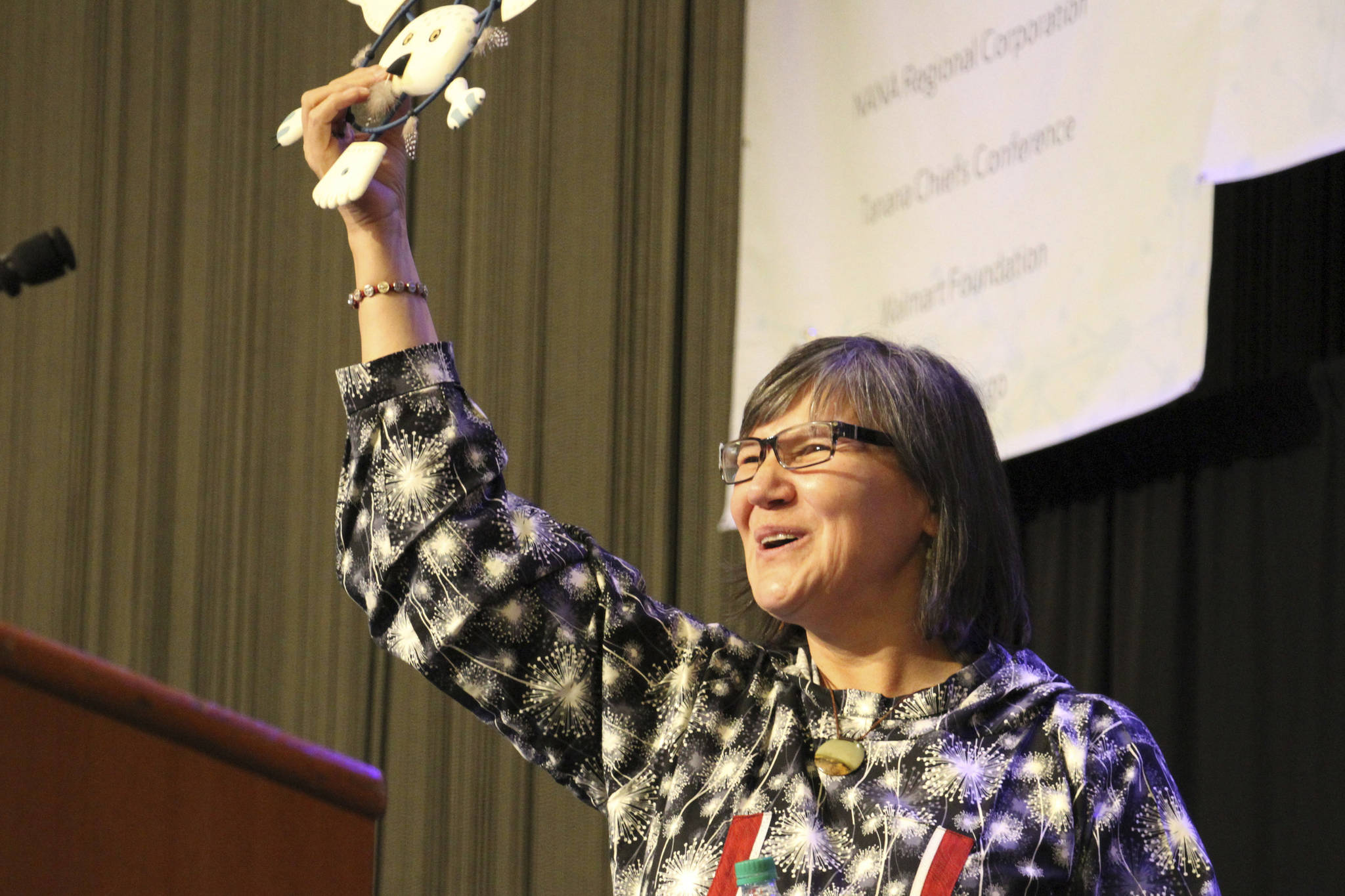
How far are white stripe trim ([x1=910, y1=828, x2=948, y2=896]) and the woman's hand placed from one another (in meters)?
0.79

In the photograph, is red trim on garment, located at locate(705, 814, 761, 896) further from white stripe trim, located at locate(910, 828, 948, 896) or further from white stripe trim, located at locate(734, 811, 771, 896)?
white stripe trim, located at locate(910, 828, 948, 896)

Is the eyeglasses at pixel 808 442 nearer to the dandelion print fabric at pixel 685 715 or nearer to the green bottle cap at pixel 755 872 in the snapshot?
the dandelion print fabric at pixel 685 715

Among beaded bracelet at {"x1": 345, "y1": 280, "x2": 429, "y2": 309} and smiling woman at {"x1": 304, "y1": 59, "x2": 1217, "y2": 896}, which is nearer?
smiling woman at {"x1": 304, "y1": 59, "x2": 1217, "y2": 896}

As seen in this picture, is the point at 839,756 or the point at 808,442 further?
the point at 808,442

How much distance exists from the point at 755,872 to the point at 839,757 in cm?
16

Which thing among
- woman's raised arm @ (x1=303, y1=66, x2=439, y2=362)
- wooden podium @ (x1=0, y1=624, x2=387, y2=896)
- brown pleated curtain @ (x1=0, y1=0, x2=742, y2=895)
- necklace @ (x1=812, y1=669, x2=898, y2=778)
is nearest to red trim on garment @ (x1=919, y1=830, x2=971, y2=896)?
necklace @ (x1=812, y1=669, x2=898, y2=778)

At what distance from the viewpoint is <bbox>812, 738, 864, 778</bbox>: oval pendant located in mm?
1330

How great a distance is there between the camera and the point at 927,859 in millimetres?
1249

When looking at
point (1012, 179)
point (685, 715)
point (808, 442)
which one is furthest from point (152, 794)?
point (1012, 179)

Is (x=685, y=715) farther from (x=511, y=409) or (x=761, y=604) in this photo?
(x=511, y=409)

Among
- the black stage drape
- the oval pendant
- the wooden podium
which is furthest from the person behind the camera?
the black stage drape

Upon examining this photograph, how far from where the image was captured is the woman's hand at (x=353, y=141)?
1.40 metres

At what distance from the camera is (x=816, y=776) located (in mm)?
1351

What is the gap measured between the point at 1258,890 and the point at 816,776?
1.01 metres
